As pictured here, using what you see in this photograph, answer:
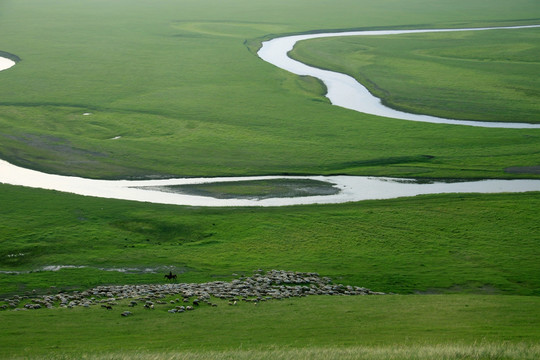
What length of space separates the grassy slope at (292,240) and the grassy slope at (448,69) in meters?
25.2

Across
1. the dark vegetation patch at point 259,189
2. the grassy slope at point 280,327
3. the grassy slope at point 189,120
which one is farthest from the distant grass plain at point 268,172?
the dark vegetation patch at point 259,189

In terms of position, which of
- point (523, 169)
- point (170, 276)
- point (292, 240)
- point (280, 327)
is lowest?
point (280, 327)

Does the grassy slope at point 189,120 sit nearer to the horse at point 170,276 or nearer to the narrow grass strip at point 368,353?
the horse at point 170,276

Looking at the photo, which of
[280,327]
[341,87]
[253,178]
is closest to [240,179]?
[253,178]

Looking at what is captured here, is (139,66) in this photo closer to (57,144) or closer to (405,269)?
(57,144)

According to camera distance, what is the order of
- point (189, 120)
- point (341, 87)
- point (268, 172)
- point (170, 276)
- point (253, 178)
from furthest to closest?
point (341, 87) → point (189, 120) → point (268, 172) → point (253, 178) → point (170, 276)

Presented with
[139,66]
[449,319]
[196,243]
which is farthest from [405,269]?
[139,66]

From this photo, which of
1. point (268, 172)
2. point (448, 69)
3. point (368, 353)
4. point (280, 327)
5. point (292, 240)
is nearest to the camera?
point (368, 353)

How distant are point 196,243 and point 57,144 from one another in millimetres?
23186

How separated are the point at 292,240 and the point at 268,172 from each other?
13.3 meters

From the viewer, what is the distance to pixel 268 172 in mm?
46469

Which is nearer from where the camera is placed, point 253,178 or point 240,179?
point 240,179

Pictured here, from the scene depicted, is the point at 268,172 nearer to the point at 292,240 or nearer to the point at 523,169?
the point at 292,240

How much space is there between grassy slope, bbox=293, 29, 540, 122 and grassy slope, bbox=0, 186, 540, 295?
25202mm
